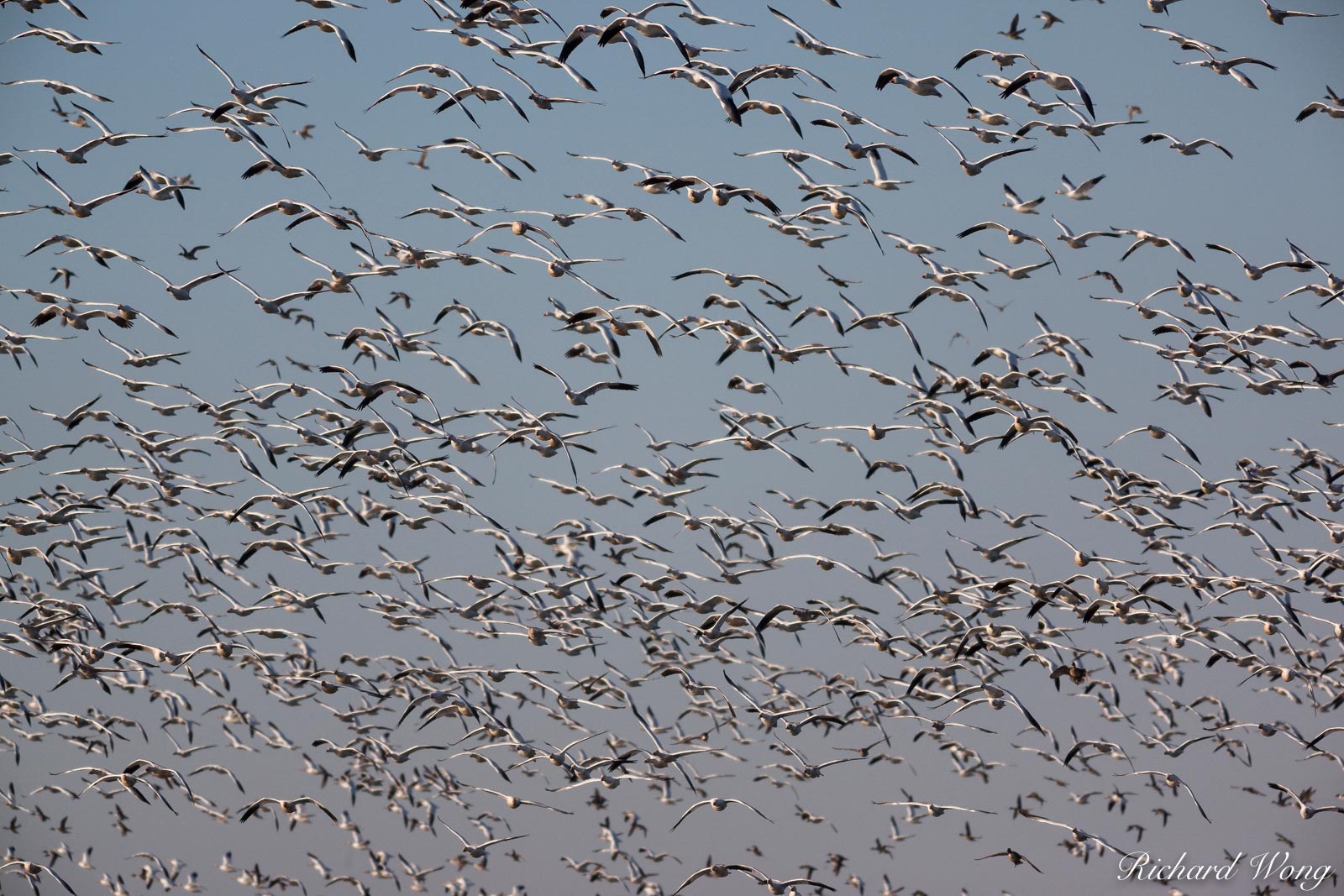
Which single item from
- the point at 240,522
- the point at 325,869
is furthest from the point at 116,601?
the point at 325,869

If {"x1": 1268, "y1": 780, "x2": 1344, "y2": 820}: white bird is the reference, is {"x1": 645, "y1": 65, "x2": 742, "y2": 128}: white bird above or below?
above

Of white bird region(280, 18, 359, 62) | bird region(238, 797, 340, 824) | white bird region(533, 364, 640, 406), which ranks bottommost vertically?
bird region(238, 797, 340, 824)

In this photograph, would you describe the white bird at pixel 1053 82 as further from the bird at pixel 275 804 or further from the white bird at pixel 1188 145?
the bird at pixel 275 804

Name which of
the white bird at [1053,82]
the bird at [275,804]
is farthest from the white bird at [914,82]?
the bird at [275,804]

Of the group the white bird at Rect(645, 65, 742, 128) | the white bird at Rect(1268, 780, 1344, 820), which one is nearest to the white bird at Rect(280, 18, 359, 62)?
the white bird at Rect(645, 65, 742, 128)

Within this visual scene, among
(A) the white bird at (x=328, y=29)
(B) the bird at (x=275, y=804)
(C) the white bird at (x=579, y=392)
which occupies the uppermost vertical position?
(A) the white bird at (x=328, y=29)

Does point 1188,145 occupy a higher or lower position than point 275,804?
higher

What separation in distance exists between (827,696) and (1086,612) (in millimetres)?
12950

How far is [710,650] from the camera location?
50.9 meters

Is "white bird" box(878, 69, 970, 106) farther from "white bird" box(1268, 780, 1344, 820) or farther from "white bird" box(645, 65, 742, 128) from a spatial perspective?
"white bird" box(1268, 780, 1344, 820)

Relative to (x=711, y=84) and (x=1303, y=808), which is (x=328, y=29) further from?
(x=1303, y=808)

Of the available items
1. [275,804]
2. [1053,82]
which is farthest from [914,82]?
[275,804]

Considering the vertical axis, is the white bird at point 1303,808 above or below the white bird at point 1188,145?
below

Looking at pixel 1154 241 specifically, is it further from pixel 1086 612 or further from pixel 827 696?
pixel 827 696
